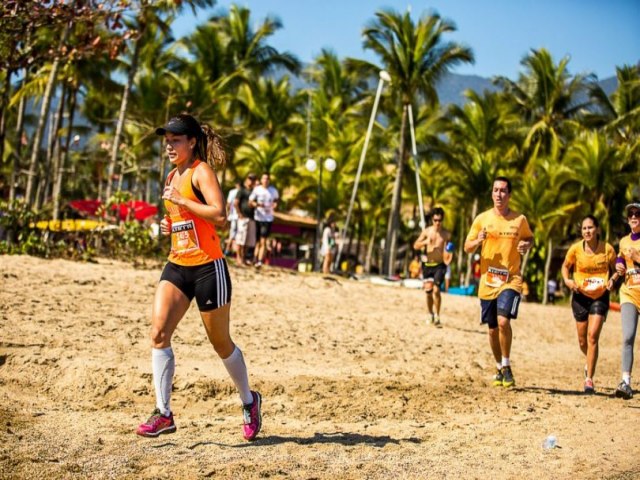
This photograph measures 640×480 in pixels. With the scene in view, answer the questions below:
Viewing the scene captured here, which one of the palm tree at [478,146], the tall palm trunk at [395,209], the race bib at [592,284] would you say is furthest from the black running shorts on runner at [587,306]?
the palm tree at [478,146]

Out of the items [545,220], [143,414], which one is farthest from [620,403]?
[545,220]

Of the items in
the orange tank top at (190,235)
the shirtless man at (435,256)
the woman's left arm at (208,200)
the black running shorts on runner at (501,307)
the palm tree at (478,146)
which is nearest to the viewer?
the woman's left arm at (208,200)

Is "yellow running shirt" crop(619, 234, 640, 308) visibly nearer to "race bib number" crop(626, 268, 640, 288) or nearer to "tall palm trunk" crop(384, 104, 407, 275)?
"race bib number" crop(626, 268, 640, 288)

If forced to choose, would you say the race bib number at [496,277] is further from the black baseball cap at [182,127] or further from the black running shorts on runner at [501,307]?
the black baseball cap at [182,127]

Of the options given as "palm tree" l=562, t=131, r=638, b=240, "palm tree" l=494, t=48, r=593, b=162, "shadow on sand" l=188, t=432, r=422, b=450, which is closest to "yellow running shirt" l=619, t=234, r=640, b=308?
"shadow on sand" l=188, t=432, r=422, b=450

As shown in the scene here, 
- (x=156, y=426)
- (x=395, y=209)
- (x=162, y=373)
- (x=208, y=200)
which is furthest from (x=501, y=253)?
(x=395, y=209)

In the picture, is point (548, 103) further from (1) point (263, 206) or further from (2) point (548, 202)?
(1) point (263, 206)

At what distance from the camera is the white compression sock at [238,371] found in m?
5.59

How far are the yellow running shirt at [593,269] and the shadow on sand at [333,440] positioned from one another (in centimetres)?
360

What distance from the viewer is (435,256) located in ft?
43.0

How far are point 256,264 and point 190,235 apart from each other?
10.8m

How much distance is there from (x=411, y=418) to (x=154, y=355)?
2481 millimetres

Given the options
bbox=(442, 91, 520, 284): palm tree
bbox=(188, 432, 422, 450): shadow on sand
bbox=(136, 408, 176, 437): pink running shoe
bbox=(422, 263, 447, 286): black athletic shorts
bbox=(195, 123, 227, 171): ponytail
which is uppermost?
bbox=(442, 91, 520, 284): palm tree

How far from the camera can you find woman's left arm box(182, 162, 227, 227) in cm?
525
